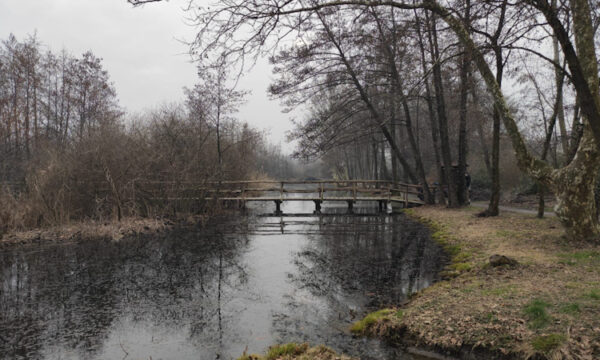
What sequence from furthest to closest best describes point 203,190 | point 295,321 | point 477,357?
point 203,190, point 295,321, point 477,357

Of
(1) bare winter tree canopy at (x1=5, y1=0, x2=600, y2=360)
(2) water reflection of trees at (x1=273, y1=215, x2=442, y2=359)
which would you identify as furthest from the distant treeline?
(2) water reflection of trees at (x1=273, y1=215, x2=442, y2=359)

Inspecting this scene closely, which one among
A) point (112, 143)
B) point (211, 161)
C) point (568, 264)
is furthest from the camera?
point (211, 161)

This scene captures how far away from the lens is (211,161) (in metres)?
20.4

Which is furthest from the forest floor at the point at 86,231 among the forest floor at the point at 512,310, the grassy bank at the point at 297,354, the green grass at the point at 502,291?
the green grass at the point at 502,291

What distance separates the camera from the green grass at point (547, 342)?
3.95 m

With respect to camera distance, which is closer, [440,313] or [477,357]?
[477,357]

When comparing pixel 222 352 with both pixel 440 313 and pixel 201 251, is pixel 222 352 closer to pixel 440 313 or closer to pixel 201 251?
pixel 440 313

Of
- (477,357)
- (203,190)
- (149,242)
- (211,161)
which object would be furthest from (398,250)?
(211,161)

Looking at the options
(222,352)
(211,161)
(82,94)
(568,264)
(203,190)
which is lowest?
(222,352)

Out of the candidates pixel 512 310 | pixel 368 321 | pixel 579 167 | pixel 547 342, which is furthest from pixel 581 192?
pixel 368 321

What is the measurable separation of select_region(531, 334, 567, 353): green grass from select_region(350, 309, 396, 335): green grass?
1.68 metres

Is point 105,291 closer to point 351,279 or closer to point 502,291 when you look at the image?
point 351,279

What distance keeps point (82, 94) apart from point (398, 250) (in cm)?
2500

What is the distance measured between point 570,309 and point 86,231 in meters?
13.4
